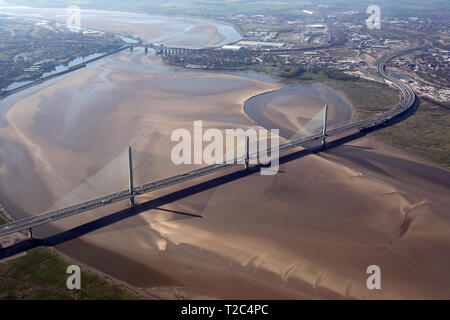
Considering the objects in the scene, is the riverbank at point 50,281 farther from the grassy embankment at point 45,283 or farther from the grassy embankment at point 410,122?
the grassy embankment at point 410,122

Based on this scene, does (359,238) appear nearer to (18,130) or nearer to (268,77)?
(18,130)

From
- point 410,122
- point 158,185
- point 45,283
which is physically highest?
point 410,122

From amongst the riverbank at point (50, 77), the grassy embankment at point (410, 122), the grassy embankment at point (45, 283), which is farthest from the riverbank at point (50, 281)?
the riverbank at point (50, 77)

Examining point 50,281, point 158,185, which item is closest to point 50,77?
point 158,185

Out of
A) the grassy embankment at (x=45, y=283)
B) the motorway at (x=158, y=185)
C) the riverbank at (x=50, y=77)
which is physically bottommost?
the grassy embankment at (x=45, y=283)

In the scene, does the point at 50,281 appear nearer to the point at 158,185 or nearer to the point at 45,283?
the point at 45,283

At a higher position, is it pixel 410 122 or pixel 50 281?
pixel 410 122

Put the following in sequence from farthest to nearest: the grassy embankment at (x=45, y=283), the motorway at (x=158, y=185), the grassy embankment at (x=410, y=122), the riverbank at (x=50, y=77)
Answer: the riverbank at (x=50, y=77)
the grassy embankment at (x=410, y=122)
the motorway at (x=158, y=185)
the grassy embankment at (x=45, y=283)
